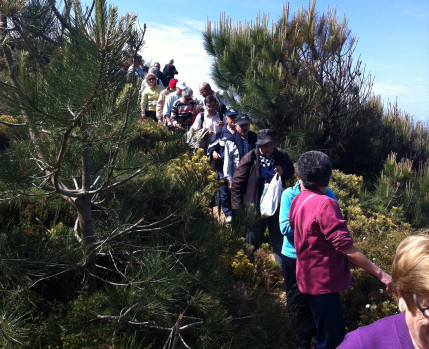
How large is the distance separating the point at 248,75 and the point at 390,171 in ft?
10.8

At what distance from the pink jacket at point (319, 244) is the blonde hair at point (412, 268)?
3.91 ft

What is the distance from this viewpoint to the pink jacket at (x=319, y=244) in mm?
2717

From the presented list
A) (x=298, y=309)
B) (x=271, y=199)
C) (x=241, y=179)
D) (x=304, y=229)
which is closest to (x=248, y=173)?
(x=241, y=179)

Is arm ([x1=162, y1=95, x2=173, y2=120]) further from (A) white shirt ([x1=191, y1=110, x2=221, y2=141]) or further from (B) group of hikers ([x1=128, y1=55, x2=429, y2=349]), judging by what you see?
(B) group of hikers ([x1=128, y1=55, x2=429, y2=349])

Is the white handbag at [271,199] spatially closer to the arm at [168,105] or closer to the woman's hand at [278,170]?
the woman's hand at [278,170]

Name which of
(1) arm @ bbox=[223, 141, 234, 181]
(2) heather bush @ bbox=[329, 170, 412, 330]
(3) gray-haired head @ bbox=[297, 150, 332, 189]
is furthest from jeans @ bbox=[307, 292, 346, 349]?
(1) arm @ bbox=[223, 141, 234, 181]

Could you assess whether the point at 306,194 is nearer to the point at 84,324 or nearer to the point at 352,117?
the point at 84,324

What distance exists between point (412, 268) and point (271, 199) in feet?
9.53

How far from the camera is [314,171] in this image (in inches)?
115

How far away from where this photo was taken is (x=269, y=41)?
29.6 feet

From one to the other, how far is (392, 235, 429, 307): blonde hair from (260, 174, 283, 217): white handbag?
2.79 meters

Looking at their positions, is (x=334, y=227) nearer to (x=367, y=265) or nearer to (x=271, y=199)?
(x=367, y=265)

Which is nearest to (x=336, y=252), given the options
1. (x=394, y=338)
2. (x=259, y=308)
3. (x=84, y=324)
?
(x=259, y=308)

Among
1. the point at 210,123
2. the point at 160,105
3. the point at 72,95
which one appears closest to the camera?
the point at 72,95
